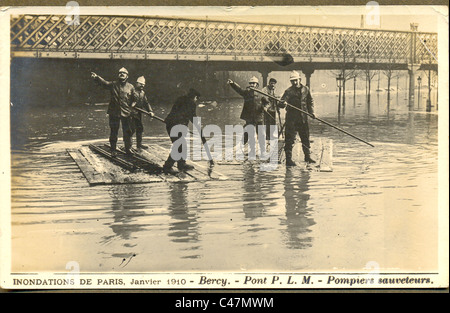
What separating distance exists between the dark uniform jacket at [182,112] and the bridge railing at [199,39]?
1.73 feet

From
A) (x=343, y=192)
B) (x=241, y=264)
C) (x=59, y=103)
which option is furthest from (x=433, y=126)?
(x=59, y=103)

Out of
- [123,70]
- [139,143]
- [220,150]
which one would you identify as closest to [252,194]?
[220,150]

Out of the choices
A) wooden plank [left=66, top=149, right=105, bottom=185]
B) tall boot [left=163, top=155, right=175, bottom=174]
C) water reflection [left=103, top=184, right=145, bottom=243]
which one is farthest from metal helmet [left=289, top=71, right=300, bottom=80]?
wooden plank [left=66, top=149, right=105, bottom=185]

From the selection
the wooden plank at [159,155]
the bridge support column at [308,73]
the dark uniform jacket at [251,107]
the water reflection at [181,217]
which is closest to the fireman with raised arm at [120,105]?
the wooden plank at [159,155]

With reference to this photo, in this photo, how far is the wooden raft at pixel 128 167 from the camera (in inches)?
198

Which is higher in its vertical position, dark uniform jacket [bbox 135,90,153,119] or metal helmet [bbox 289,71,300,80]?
metal helmet [bbox 289,71,300,80]

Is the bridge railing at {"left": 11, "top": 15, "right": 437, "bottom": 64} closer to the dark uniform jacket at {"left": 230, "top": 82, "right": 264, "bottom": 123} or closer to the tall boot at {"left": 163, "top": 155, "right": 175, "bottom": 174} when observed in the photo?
the dark uniform jacket at {"left": 230, "top": 82, "right": 264, "bottom": 123}

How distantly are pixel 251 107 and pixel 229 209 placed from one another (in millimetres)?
1091

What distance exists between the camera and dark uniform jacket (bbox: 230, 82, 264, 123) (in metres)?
5.15

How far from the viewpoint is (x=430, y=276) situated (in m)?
4.68

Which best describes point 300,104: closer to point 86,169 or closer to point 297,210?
point 297,210

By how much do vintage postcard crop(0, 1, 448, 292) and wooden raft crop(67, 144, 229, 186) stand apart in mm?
15

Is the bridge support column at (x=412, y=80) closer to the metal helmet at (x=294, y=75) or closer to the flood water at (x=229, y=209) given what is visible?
the flood water at (x=229, y=209)
